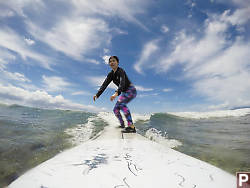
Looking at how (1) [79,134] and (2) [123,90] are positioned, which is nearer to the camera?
(2) [123,90]

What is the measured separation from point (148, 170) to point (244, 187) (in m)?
0.73

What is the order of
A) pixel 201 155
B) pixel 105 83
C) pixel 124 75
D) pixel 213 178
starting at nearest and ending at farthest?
pixel 213 178
pixel 201 155
pixel 124 75
pixel 105 83

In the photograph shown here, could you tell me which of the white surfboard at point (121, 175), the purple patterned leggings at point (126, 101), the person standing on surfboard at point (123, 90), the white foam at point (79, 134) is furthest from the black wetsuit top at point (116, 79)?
the white surfboard at point (121, 175)

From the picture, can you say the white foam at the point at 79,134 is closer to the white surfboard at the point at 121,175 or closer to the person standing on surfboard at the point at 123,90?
the person standing on surfboard at the point at 123,90

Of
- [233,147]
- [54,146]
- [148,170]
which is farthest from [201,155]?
[54,146]

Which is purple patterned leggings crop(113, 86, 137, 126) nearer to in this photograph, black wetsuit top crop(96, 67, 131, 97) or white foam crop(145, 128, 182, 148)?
black wetsuit top crop(96, 67, 131, 97)

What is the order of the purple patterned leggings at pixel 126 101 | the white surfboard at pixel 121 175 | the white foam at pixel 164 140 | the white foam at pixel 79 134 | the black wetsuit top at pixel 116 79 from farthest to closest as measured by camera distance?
the white foam at pixel 164 140
the white foam at pixel 79 134
the purple patterned leggings at pixel 126 101
the black wetsuit top at pixel 116 79
the white surfboard at pixel 121 175

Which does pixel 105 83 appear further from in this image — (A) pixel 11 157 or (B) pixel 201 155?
(B) pixel 201 155

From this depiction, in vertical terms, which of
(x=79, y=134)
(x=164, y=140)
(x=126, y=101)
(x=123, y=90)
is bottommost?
(x=79, y=134)

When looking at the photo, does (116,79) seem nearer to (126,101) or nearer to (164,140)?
(126,101)

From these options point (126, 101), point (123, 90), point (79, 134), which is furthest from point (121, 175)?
point (79, 134)

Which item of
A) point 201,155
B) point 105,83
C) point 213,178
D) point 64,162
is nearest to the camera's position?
point 213,178

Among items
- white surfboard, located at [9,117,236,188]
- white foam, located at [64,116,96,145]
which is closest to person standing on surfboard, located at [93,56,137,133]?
white foam, located at [64,116,96,145]

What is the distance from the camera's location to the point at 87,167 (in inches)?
45.2
